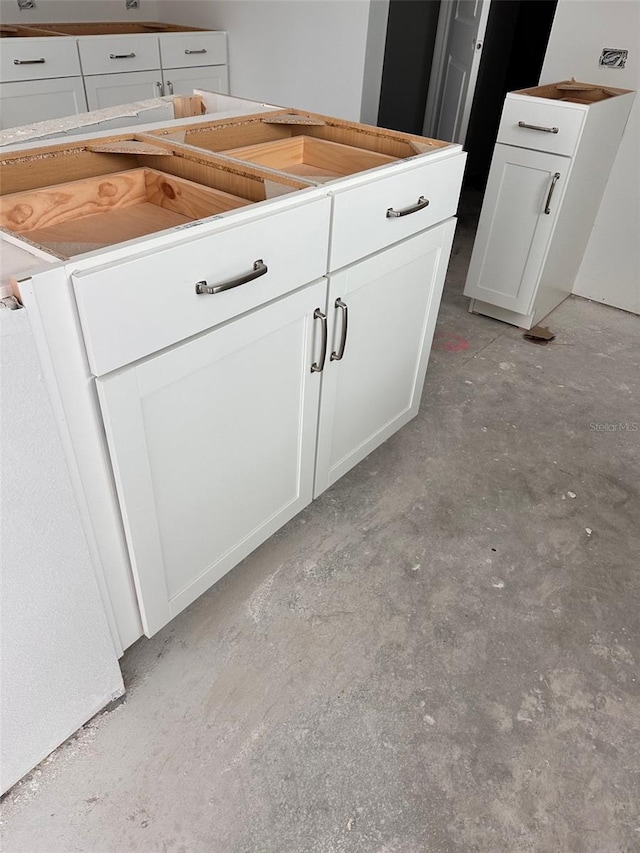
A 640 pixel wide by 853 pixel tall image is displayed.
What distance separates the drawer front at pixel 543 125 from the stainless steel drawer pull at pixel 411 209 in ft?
3.64

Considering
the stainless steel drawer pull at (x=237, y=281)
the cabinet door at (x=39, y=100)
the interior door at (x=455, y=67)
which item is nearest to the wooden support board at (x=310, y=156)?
the stainless steel drawer pull at (x=237, y=281)

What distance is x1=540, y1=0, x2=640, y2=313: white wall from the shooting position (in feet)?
7.89

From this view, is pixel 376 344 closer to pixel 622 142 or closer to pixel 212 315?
pixel 212 315

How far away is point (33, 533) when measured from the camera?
874 millimetres

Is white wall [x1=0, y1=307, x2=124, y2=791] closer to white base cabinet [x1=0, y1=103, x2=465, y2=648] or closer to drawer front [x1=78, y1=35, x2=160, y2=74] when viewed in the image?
white base cabinet [x1=0, y1=103, x2=465, y2=648]

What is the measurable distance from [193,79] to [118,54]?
0.49 meters

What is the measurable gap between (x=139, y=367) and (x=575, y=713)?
3.65 ft

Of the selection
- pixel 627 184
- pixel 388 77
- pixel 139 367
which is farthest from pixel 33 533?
pixel 388 77

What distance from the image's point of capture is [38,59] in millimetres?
2561

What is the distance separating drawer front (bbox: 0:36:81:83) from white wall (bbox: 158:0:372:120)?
3.00ft

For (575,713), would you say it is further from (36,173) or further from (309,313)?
(36,173)

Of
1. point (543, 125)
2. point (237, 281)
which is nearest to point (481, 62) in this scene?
point (543, 125)

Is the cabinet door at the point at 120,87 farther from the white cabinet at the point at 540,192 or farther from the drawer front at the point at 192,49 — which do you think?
the white cabinet at the point at 540,192

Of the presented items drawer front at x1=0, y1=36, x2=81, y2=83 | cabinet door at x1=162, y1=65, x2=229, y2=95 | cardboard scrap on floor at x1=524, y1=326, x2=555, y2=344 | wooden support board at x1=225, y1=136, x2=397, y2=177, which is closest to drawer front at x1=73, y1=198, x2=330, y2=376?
wooden support board at x1=225, y1=136, x2=397, y2=177
